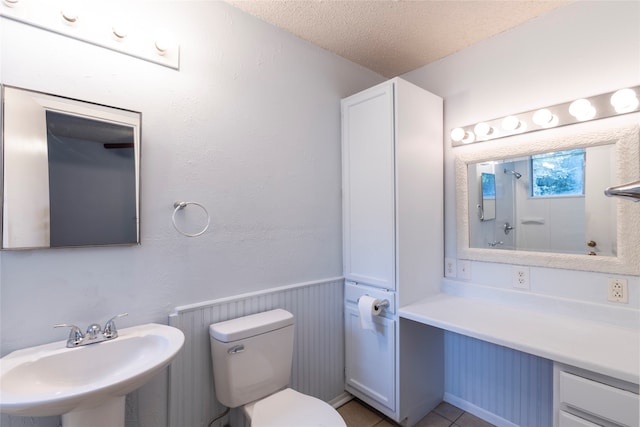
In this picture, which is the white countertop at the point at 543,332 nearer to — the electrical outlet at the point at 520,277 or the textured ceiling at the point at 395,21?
the electrical outlet at the point at 520,277

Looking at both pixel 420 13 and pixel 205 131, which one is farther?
pixel 420 13

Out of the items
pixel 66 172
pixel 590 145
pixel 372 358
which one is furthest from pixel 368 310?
pixel 66 172

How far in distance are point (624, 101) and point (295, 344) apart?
2.12 metres

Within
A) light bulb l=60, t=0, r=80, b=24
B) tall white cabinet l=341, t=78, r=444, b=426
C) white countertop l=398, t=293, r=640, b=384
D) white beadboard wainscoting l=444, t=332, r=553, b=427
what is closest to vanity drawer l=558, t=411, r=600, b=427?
white countertop l=398, t=293, r=640, b=384

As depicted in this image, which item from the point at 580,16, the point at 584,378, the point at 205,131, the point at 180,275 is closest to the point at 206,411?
the point at 180,275

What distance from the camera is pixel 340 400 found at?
2031 mm

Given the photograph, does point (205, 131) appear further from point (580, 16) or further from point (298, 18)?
point (580, 16)

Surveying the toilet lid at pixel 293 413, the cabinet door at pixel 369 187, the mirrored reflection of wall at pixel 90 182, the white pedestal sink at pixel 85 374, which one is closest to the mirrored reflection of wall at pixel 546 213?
the cabinet door at pixel 369 187

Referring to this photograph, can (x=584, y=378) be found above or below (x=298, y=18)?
below

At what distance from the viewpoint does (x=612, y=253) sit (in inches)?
56.6

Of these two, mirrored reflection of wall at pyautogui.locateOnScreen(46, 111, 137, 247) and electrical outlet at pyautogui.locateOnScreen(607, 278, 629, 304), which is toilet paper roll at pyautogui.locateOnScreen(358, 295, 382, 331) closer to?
electrical outlet at pyautogui.locateOnScreen(607, 278, 629, 304)

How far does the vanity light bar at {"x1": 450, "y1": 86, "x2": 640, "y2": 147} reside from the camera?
139cm

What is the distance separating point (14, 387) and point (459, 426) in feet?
7.21

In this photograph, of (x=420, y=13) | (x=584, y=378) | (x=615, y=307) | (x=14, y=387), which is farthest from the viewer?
(x=420, y=13)
